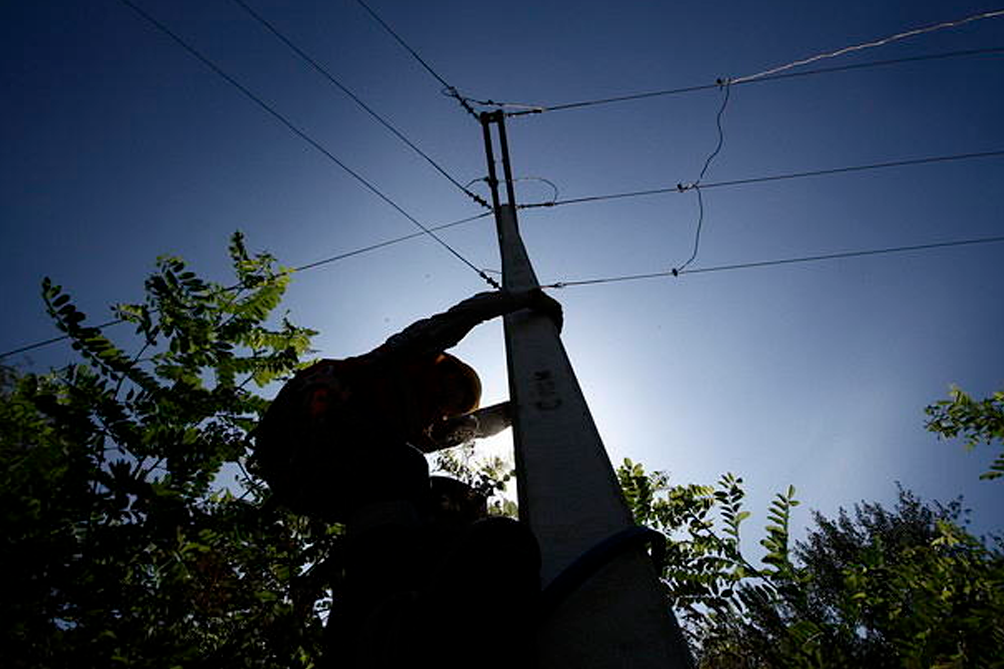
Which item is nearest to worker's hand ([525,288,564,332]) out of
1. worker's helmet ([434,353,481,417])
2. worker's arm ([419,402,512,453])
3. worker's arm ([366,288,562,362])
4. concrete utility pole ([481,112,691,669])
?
worker's arm ([366,288,562,362])

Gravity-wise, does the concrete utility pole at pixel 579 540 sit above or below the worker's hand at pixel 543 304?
below

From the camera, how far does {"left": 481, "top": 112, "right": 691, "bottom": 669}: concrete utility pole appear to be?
0.97m

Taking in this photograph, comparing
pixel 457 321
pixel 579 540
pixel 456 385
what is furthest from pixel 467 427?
pixel 579 540

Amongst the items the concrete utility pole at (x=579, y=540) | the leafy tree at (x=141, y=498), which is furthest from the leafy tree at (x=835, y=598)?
the leafy tree at (x=141, y=498)

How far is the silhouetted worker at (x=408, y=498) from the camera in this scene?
99 centimetres

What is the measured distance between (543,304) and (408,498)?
43.4 inches

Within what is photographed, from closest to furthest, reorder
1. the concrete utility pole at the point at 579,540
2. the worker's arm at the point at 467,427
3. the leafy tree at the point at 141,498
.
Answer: the concrete utility pole at the point at 579,540 → the leafy tree at the point at 141,498 → the worker's arm at the point at 467,427

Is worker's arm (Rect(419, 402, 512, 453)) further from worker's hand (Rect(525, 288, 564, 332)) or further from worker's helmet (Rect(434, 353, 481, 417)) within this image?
worker's hand (Rect(525, 288, 564, 332))

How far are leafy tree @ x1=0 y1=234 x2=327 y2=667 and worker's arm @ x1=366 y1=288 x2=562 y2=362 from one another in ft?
3.82

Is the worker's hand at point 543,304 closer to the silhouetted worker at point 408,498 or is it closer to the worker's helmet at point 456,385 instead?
the silhouetted worker at point 408,498

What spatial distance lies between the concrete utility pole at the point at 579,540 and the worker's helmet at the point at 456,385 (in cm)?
109

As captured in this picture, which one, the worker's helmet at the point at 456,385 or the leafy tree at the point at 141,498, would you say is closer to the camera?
the leafy tree at the point at 141,498

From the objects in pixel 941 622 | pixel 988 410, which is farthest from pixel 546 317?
pixel 988 410

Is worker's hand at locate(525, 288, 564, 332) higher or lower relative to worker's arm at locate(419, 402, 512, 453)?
higher
